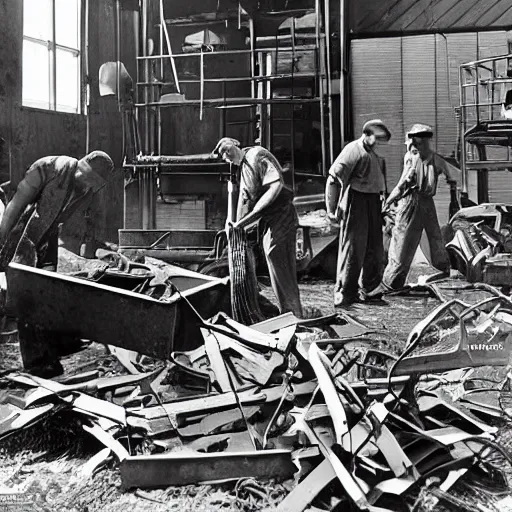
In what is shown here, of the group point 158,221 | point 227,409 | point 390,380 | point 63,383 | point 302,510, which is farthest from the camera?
point 158,221

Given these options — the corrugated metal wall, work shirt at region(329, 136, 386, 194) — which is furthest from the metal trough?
the corrugated metal wall

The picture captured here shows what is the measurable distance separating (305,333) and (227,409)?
2.35 ft

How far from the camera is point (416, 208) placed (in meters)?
3.89

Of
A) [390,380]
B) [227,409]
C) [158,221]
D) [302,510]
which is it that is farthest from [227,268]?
[302,510]

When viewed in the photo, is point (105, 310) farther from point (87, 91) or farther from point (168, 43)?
point (168, 43)

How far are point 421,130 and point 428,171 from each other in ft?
0.76

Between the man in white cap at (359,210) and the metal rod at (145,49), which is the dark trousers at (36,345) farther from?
the man in white cap at (359,210)

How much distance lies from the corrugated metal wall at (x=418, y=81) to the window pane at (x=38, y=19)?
171cm

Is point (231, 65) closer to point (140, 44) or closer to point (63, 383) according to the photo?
point (140, 44)

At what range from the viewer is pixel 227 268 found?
3.97 metres

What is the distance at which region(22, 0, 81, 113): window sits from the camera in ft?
12.6

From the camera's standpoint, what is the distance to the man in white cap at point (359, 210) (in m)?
3.90

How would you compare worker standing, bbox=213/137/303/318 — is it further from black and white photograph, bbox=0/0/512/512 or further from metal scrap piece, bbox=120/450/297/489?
metal scrap piece, bbox=120/450/297/489

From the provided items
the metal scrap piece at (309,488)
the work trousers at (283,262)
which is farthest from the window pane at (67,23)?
the metal scrap piece at (309,488)
